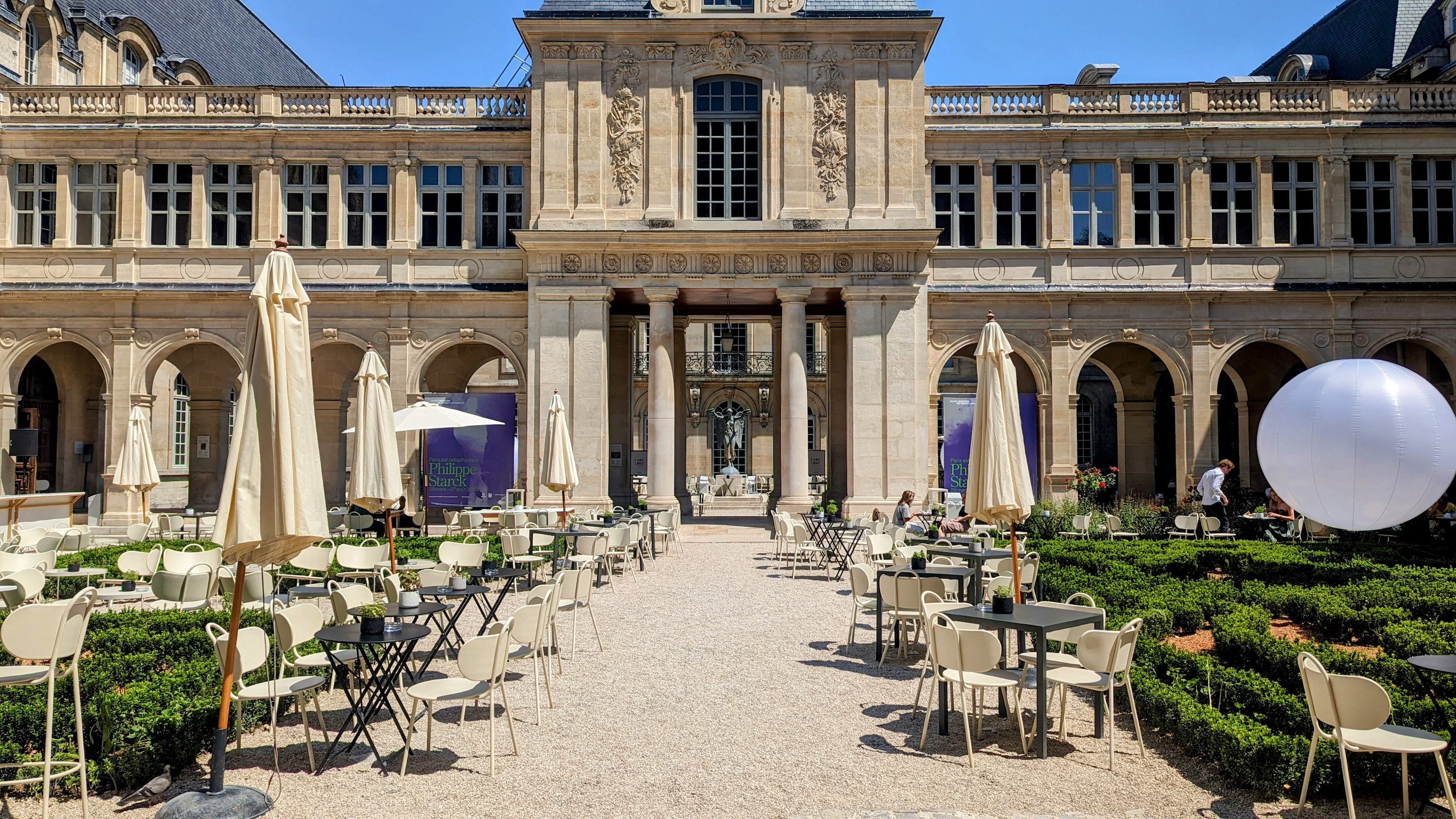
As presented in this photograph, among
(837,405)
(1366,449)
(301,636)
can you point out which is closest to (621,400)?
(837,405)

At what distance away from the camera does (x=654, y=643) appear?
424 inches

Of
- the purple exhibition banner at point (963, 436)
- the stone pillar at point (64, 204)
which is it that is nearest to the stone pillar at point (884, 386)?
the purple exhibition banner at point (963, 436)

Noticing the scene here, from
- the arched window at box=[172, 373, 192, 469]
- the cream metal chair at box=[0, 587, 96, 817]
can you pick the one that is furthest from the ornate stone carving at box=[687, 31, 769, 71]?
the arched window at box=[172, 373, 192, 469]

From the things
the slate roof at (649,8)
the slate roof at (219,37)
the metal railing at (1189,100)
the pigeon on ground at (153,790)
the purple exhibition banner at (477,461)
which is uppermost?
the slate roof at (219,37)

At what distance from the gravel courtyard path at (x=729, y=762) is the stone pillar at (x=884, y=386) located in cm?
1322

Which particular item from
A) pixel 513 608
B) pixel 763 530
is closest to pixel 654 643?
pixel 513 608

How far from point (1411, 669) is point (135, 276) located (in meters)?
26.4

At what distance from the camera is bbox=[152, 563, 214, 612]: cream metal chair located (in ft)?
33.6

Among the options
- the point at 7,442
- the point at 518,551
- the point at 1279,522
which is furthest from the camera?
the point at 7,442

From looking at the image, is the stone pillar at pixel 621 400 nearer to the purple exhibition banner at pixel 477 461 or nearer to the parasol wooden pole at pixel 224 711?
the purple exhibition banner at pixel 477 461

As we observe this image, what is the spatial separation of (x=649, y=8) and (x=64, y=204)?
48.9 ft

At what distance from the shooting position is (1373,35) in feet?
93.5

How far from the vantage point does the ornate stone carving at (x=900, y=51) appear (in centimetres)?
2361

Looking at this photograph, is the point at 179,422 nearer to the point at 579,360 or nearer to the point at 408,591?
the point at 579,360
